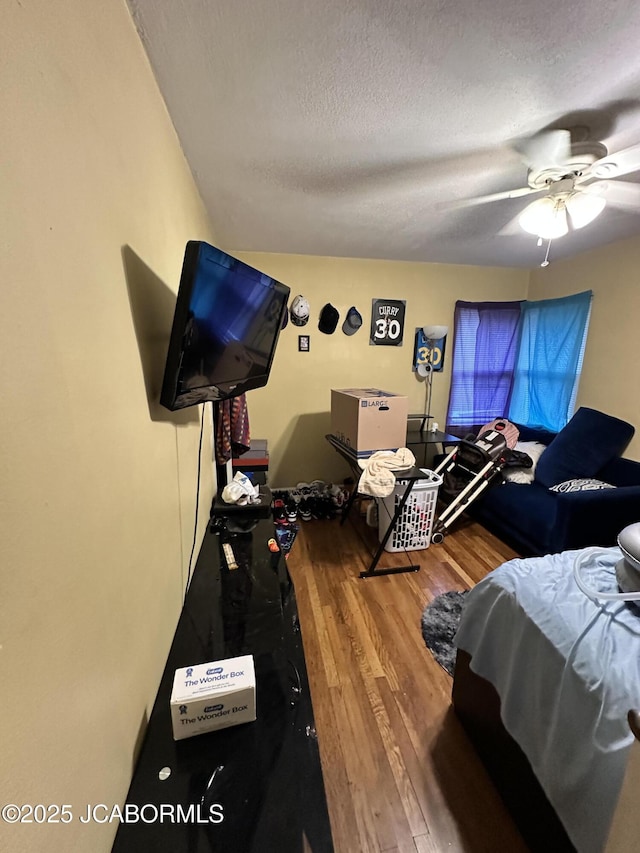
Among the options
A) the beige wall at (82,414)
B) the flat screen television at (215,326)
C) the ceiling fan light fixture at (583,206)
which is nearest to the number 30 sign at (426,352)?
the ceiling fan light fixture at (583,206)

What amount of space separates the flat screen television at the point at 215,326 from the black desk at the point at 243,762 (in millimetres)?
754

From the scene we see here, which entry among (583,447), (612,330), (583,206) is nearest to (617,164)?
(583,206)

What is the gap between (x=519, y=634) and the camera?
3.43ft

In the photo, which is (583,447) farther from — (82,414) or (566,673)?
(82,414)

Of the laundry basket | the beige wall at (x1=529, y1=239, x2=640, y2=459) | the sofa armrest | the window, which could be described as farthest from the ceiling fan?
the laundry basket

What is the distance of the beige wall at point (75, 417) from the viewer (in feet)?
1.30

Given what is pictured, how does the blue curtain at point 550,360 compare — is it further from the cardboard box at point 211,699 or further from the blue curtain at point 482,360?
the cardboard box at point 211,699

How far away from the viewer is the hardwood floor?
1046 mm

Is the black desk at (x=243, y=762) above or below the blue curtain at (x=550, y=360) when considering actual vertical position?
below

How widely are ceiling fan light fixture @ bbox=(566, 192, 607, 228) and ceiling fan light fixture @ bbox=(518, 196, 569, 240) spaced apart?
0.12 ft

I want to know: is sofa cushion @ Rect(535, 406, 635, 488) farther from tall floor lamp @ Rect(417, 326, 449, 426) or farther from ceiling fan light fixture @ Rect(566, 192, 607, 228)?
ceiling fan light fixture @ Rect(566, 192, 607, 228)

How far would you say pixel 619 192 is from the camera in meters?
1.71

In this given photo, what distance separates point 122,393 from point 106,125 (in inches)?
21.5

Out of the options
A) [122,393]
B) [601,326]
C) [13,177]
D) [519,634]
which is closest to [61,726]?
[122,393]
